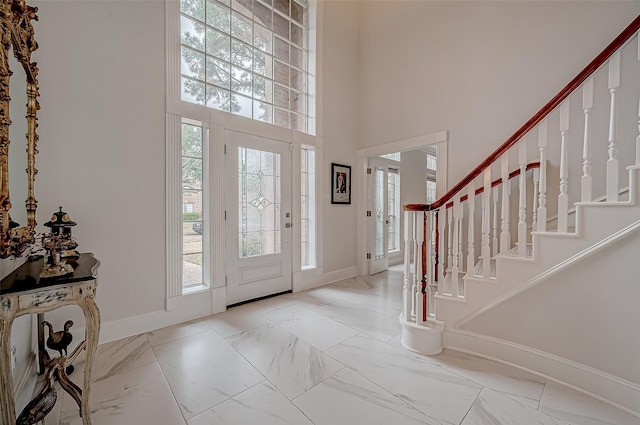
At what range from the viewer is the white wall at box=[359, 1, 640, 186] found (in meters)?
2.61

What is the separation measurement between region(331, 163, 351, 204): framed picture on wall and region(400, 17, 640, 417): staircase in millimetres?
2024

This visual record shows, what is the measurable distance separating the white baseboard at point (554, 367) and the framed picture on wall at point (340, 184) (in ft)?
8.08

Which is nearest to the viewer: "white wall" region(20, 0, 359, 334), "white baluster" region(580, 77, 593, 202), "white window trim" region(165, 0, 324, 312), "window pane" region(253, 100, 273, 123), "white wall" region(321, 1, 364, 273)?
"white baluster" region(580, 77, 593, 202)

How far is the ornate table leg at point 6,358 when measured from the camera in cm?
106

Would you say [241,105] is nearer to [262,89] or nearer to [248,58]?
[262,89]

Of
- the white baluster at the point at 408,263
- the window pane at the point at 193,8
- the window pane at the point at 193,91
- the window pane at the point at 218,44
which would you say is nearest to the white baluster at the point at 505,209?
the white baluster at the point at 408,263

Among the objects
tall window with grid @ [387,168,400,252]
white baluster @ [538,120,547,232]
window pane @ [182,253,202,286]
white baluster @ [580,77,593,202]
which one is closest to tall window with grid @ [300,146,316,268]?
window pane @ [182,253,202,286]

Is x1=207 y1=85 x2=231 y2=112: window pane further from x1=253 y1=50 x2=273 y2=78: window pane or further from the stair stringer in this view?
the stair stringer

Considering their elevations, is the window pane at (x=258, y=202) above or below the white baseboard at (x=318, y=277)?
above

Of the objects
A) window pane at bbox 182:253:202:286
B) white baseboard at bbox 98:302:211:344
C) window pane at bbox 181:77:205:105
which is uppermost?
window pane at bbox 181:77:205:105

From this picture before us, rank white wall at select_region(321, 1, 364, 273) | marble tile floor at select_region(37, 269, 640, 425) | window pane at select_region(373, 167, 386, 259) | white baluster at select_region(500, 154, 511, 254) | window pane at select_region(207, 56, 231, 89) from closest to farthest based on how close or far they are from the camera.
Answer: marble tile floor at select_region(37, 269, 640, 425) < white baluster at select_region(500, 154, 511, 254) < window pane at select_region(207, 56, 231, 89) < white wall at select_region(321, 1, 364, 273) < window pane at select_region(373, 167, 386, 259)

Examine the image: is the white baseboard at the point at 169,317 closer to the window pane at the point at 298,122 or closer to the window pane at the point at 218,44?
the window pane at the point at 298,122

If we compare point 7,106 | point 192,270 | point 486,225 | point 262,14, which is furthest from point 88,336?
point 262,14

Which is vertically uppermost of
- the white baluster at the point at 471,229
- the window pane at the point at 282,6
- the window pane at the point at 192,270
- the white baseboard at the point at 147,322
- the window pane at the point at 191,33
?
the window pane at the point at 282,6
